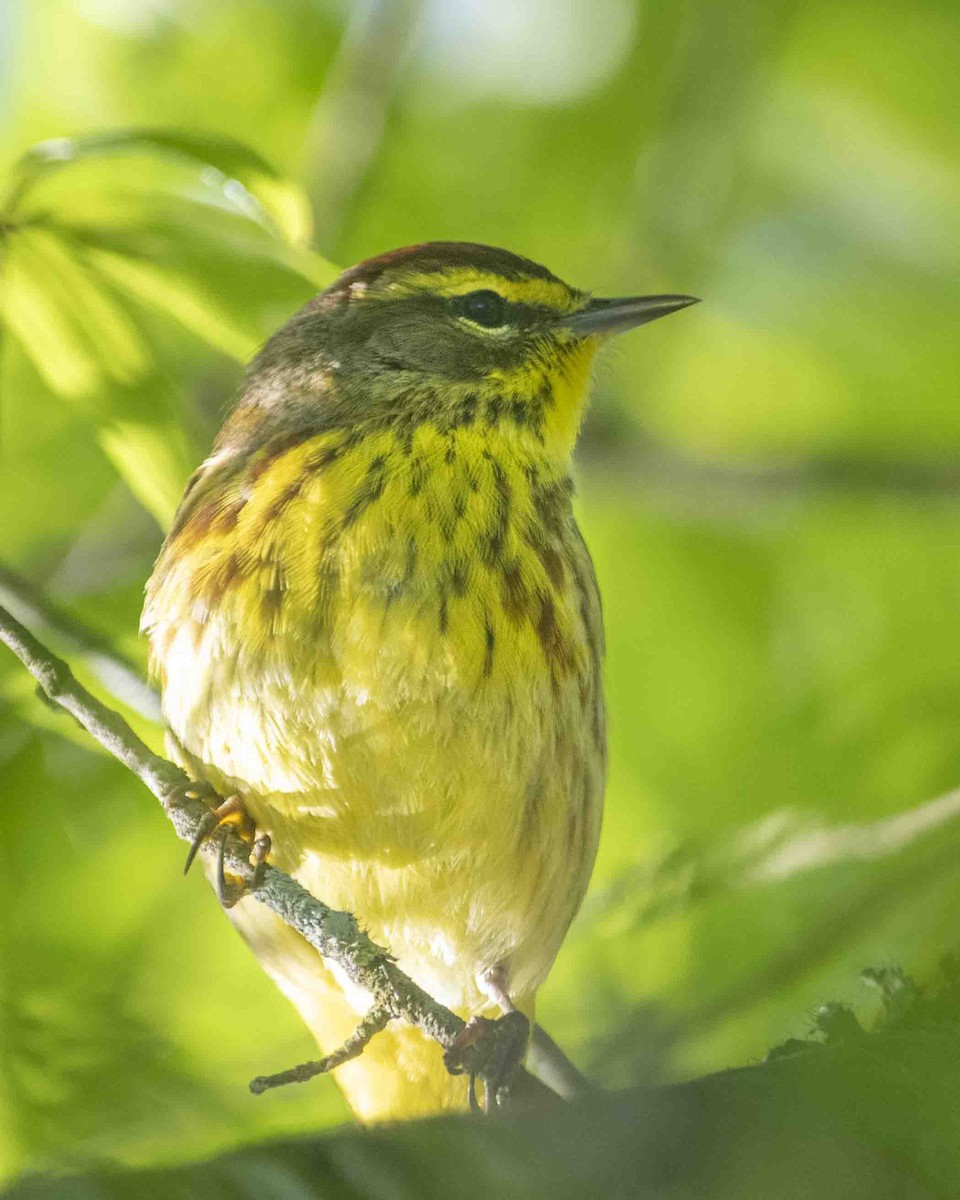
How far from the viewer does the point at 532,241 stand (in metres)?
3.76

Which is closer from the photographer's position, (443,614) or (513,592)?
(443,614)

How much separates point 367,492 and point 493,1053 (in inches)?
38.5

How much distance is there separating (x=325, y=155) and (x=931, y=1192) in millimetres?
2932

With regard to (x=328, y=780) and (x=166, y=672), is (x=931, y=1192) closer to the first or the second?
(x=328, y=780)

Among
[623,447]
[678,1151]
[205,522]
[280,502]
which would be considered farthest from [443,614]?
[623,447]

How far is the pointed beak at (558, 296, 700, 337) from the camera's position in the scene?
274 centimetres

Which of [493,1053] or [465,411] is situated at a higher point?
[465,411]

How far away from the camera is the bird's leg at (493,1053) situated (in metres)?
2.31

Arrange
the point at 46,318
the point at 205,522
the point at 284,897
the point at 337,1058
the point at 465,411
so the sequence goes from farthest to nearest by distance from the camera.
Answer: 1. the point at 465,411
2. the point at 205,522
3. the point at 46,318
4. the point at 337,1058
5. the point at 284,897

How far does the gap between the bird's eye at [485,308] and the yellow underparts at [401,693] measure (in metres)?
0.29

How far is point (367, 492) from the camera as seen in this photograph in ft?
8.03

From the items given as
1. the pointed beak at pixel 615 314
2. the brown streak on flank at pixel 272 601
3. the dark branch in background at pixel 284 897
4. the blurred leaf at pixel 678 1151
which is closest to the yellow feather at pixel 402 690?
the brown streak on flank at pixel 272 601

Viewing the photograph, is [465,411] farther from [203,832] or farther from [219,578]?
[203,832]

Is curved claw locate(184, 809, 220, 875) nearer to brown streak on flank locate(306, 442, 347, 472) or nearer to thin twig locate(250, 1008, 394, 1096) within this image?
thin twig locate(250, 1008, 394, 1096)
